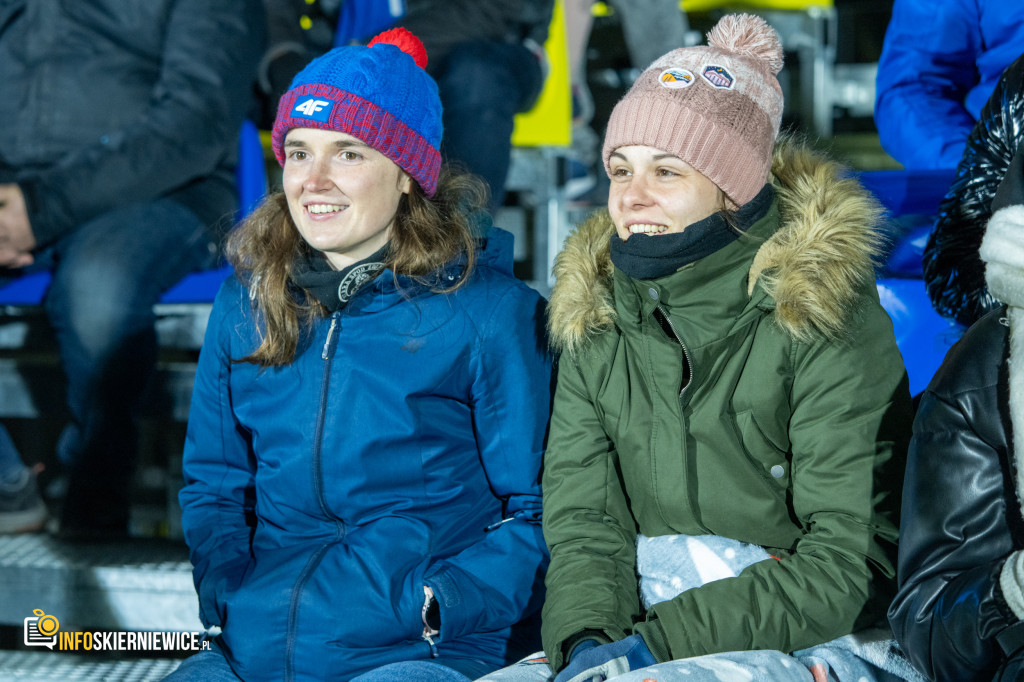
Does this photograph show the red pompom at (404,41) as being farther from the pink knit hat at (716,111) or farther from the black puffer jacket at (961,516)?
the black puffer jacket at (961,516)

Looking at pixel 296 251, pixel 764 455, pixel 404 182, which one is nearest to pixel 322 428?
pixel 296 251

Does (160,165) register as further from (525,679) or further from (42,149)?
(525,679)

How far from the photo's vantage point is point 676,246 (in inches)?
56.7

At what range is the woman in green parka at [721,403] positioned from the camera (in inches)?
52.3

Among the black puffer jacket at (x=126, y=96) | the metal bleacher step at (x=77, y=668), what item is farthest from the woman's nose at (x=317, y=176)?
the metal bleacher step at (x=77, y=668)

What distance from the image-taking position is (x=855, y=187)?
4.84 feet

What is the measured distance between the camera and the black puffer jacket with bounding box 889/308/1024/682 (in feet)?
3.61

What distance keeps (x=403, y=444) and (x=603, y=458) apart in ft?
1.13

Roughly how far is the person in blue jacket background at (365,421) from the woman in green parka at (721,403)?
16 cm

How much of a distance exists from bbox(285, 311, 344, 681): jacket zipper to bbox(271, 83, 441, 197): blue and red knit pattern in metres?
0.31

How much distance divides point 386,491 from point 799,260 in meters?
0.77

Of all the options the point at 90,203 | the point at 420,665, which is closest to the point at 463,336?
the point at 420,665

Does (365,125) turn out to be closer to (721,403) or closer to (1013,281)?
(721,403)

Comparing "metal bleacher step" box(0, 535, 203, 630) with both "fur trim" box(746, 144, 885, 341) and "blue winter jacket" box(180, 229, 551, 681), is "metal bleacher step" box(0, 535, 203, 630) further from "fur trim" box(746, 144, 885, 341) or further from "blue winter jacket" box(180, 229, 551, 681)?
"fur trim" box(746, 144, 885, 341)
